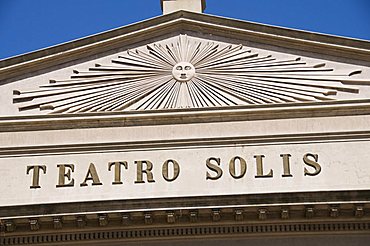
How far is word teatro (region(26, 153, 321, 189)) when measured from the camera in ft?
84.4

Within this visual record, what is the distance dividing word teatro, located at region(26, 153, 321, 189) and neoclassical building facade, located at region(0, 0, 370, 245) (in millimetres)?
34

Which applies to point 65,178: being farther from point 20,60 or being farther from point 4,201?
point 20,60

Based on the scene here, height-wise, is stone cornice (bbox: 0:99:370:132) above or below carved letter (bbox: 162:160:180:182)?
above

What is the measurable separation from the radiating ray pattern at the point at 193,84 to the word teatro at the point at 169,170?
1647 millimetres

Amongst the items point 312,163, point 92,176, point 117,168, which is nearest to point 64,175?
point 92,176

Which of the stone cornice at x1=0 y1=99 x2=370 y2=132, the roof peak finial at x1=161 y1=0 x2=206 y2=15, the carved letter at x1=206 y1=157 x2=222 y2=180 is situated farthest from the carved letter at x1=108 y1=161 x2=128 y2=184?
the roof peak finial at x1=161 y1=0 x2=206 y2=15

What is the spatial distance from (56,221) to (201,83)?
5322 millimetres

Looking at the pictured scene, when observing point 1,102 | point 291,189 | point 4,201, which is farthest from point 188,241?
point 1,102

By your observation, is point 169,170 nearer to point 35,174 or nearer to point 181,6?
point 35,174

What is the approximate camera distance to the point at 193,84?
2770 cm

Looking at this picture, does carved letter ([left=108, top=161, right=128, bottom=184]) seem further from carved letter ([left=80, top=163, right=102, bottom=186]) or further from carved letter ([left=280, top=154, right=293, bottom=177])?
carved letter ([left=280, top=154, right=293, bottom=177])

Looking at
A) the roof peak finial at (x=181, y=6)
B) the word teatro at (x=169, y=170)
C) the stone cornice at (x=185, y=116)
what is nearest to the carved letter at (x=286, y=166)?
the word teatro at (x=169, y=170)

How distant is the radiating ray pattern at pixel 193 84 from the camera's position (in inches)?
1072

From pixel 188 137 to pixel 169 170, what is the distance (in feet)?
3.53
